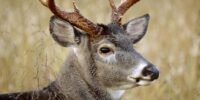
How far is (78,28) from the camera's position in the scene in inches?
327

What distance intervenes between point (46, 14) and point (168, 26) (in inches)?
67.7

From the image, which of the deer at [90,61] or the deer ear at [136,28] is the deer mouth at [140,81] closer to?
the deer at [90,61]

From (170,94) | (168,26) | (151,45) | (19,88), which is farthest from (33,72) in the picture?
(168,26)

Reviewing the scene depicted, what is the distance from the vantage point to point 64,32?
27.2 feet

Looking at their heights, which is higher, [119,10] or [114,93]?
[119,10]

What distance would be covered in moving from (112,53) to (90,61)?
0.23 m

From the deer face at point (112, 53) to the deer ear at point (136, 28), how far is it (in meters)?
0.14

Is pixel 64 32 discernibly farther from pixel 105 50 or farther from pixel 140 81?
pixel 140 81

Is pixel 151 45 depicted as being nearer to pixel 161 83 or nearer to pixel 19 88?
pixel 161 83

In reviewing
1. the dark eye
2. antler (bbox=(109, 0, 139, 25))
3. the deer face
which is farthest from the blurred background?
antler (bbox=(109, 0, 139, 25))

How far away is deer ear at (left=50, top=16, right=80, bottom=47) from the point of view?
27.2 ft

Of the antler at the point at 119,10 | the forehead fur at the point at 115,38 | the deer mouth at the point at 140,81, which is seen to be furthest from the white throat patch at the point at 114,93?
the antler at the point at 119,10

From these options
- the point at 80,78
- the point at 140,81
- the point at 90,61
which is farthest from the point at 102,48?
the point at 140,81

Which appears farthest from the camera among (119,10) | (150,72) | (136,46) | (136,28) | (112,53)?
(136,46)
